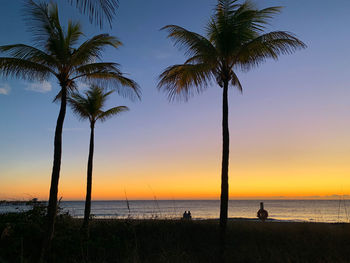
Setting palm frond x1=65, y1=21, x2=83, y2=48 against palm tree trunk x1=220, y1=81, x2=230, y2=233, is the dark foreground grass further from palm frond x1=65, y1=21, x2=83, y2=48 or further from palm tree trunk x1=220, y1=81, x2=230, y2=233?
palm frond x1=65, y1=21, x2=83, y2=48

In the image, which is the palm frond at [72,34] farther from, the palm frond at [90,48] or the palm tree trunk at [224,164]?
the palm tree trunk at [224,164]

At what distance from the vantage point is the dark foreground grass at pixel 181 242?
10.8m

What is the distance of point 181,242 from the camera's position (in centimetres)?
1308

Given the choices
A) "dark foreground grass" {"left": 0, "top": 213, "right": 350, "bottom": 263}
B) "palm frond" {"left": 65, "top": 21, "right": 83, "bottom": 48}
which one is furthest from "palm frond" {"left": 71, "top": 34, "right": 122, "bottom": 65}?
"dark foreground grass" {"left": 0, "top": 213, "right": 350, "bottom": 263}

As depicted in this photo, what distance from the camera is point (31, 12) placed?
35.2 ft

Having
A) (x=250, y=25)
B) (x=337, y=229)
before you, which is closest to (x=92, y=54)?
(x=250, y=25)

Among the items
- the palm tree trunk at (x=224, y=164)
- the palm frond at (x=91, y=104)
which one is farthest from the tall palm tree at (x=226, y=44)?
the palm frond at (x=91, y=104)

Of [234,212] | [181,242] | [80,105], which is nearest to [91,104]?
[80,105]

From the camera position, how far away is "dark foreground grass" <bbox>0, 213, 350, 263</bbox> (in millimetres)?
10766

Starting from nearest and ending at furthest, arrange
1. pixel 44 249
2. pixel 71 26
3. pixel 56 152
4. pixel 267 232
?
pixel 44 249 → pixel 56 152 → pixel 71 26 → pixel 267 232

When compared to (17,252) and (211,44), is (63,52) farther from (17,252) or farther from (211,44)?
(17,252)

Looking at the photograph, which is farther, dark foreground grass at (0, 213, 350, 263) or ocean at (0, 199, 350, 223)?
ocean at (0, 199, 350, 223)

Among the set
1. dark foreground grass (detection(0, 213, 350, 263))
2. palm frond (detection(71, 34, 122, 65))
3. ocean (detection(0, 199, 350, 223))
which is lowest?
ocean (detection(0, 199, 350, 223))

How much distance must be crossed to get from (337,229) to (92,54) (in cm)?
1318
